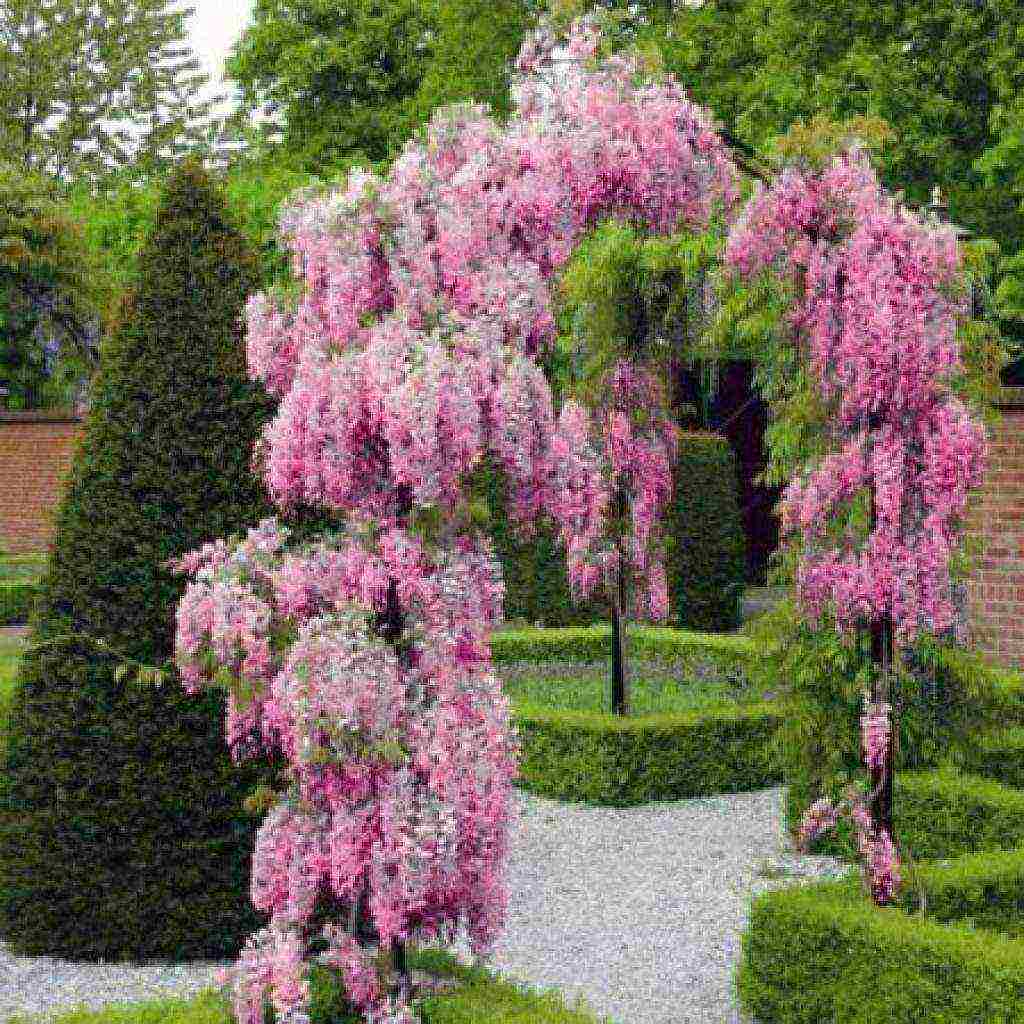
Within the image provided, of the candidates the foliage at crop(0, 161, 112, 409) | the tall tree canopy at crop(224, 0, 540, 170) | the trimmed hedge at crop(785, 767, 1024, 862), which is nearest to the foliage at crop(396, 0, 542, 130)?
the tall tree canopy at crop(224, 0, 540, 170)

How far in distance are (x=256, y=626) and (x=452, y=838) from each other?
799 millimetres

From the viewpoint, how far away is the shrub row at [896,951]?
592 cm

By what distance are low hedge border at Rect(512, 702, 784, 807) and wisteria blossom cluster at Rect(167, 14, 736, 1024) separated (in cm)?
572

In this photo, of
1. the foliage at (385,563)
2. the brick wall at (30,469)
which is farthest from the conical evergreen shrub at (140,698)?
the brick wall at (30,469)

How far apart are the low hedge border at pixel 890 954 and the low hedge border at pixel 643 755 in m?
3.77

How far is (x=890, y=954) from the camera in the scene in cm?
614

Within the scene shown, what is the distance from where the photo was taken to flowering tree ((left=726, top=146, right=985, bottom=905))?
21.3ft

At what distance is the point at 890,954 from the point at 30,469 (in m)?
21.6

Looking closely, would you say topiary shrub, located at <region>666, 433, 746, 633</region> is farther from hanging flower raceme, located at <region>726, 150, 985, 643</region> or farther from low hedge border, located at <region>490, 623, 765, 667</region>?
hanging flower raceme, located at <region>726, 150, 985, 643</region>

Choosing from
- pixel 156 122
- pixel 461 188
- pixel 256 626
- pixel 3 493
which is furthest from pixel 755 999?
pixel 156 122

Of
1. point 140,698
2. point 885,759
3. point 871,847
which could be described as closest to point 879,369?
point 885,759

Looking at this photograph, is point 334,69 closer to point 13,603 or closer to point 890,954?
point 13,603

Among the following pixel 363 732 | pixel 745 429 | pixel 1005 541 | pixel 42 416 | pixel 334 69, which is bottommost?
pixel 363 732

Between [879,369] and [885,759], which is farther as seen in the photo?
[885,759]
